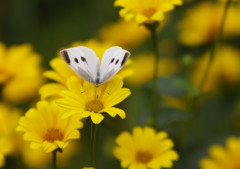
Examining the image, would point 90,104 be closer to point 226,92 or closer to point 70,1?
point 226,92

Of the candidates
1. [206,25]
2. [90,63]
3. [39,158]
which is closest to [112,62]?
[90,63]

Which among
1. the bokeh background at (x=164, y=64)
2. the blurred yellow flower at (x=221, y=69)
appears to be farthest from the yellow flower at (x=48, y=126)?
the blurred yellow flower at (x=221, y=69)

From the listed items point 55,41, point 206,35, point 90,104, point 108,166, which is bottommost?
point 108,166

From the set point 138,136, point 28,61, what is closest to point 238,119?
point 138,136

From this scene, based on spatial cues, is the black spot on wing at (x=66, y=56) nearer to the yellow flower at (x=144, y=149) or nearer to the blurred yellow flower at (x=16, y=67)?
the yellow flower at (x=144, y=149)

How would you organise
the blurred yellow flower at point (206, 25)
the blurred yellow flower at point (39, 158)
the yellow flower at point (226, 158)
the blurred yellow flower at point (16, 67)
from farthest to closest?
the blurred yellow flower at point (206, 25)
the blurred yellow flower at point (39, 158)
the blurred yellow flower at point (16, 67)
the yellow flower at point (226, 158)

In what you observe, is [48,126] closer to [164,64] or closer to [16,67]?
[16,67]

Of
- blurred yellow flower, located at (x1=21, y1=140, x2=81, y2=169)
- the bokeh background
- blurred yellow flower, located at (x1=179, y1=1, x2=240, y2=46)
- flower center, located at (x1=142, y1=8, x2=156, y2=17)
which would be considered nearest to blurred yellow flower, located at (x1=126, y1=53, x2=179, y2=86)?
the bokeh background
